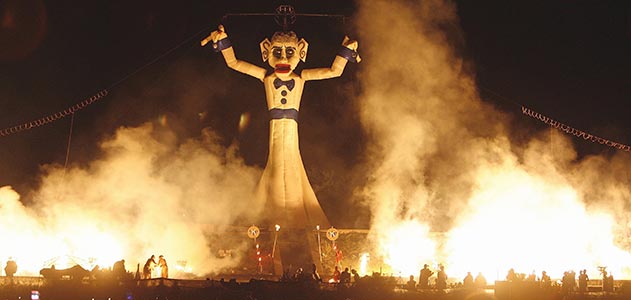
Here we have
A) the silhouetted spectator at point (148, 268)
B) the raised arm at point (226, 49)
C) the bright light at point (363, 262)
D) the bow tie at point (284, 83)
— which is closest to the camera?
the silhouetted spectator at point (148, 268)

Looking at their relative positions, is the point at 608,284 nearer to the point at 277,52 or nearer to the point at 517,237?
the point at 517,237

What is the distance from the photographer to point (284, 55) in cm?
2872

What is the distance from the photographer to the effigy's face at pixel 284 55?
2867 centimetres

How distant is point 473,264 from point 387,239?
2.89 m

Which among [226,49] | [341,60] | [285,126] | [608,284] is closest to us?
[608,284]

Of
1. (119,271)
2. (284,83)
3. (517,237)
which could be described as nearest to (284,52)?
(284,83)

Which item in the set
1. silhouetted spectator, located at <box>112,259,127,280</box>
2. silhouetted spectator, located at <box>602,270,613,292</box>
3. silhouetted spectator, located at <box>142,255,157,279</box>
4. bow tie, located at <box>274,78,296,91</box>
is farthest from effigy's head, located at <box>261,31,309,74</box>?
silhouetted spectator, located at <box>602,270,613,292</box>

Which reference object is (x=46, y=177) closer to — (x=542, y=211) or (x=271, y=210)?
(x=271, y=210)

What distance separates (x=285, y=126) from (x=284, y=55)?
2387mm

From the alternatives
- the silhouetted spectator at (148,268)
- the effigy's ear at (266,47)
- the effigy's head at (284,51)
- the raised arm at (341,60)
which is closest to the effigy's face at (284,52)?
the effigy's head at (284,51)

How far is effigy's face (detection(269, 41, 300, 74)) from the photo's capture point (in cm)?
2867

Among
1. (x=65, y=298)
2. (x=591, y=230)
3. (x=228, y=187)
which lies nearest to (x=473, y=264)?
(x=591, y=230)

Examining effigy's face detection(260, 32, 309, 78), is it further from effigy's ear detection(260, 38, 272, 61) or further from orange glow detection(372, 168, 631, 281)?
orange glow detection(372, 168, 631, 281)

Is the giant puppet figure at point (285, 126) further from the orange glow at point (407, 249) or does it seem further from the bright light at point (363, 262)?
the orange glow at point (407, 249)
